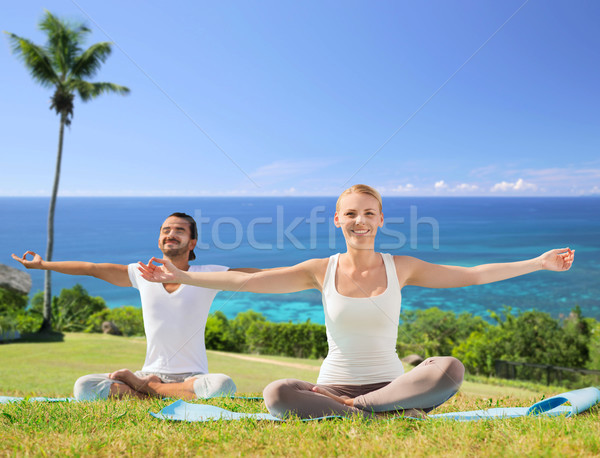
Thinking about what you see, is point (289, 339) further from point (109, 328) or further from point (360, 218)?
point (360, 218)

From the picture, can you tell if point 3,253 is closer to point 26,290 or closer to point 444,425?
point 26,290

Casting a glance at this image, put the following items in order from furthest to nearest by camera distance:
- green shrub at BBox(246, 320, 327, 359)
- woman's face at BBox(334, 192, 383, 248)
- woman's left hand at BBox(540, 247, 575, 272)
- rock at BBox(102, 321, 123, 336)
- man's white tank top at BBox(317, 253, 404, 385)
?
1. rock at BBox(102, 321, 123, 336)
2. green shrub at BBox(246, 320, 327, 359)
3. woman's left hand at BBox(540, 247, 575, 272)
4. woman's face at BBox(334, 192, 383, 248)
5. man's white tank top at BBox(317, 253, 404, 385)

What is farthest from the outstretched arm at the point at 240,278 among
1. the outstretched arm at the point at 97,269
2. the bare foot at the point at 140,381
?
the bare foot at the point at 140,381

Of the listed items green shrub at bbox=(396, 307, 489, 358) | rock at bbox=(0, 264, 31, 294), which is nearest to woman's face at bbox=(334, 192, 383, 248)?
rock at bbox=(0, 264, 31, 294)

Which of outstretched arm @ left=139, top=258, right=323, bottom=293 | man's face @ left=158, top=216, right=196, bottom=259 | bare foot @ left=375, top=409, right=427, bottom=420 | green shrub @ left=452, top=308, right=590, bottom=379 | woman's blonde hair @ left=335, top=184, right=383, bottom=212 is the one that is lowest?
green shrub @ left=452, top=308, right=590, bottom=379

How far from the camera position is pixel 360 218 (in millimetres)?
3875

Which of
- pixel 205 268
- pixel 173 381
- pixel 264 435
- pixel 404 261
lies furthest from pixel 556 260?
pixel 173 381

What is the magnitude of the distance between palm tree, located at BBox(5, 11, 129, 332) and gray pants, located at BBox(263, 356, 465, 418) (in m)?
19.8

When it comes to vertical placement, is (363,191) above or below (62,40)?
below

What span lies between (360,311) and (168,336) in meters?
2.26

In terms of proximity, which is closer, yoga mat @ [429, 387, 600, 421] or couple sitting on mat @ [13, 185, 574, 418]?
couple sitting on mat @ [13, 185, 574, 418]

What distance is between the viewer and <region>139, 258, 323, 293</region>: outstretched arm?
3.79 metres

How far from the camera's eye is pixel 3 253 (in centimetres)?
8544

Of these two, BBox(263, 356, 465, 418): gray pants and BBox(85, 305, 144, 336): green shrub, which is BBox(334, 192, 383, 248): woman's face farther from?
BBox(85, 305, 144, 336): green shrub
